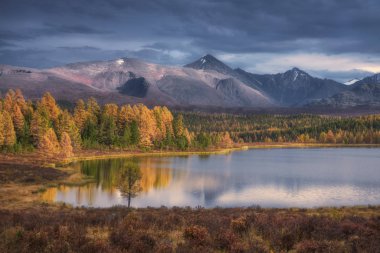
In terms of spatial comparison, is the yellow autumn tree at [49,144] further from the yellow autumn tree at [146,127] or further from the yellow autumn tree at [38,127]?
the yellow autumn tree at [146,127]

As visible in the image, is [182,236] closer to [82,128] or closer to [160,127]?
[82,128]

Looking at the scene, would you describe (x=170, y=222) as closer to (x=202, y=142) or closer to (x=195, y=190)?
(x=195, y=190)

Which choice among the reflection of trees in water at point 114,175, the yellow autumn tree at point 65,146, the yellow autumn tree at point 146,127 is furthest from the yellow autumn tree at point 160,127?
the reflection of trees in water at point 114,175

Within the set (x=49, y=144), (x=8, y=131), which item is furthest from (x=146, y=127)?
(x=8, y=131)

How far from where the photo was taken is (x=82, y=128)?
147500 mm

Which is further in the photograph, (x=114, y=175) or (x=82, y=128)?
(x=82, y=128)

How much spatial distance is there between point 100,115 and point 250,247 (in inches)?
5673

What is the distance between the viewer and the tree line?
4569 inches

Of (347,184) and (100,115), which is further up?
(100,115)

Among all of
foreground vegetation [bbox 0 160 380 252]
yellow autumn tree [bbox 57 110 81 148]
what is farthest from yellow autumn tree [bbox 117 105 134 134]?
foreground vegetation [bbox 0 160 380 252]

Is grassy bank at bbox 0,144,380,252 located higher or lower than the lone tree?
higher

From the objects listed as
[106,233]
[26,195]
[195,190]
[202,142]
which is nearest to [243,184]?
[195,190]

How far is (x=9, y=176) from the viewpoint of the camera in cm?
7194

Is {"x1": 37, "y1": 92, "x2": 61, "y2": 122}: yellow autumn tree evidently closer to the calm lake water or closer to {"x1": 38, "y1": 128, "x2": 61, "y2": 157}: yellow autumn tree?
{"x1": 38, "y1": 128, "x2": 61, "y2": 157}: yellow autumn tree
